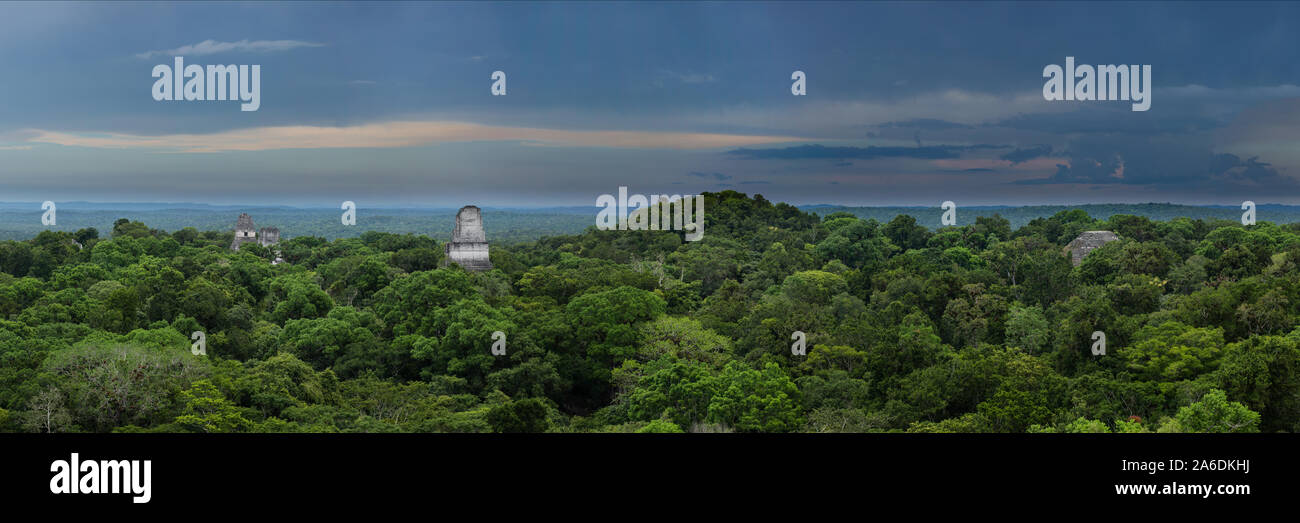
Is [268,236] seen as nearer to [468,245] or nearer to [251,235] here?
[251,235]

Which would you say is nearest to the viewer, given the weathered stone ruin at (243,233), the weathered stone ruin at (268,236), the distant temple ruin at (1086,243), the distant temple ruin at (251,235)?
the distant temple ruin at (1086,243)

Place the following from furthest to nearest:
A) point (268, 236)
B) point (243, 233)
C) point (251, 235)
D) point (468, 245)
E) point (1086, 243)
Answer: point (251, 235) < point (243, 233) < point (268, 236) < point (1086, 243) < point (468, 245)

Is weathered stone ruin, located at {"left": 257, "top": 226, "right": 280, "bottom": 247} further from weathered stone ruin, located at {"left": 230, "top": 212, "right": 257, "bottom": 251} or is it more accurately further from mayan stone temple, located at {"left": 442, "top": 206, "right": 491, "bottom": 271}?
mayan stone temple, located at {"left": 442, "top": 206, "right": 491, "bottom": 271}

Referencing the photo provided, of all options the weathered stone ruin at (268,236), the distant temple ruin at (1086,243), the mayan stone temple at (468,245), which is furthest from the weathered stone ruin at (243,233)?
the distant temple ruin at (1086,243)

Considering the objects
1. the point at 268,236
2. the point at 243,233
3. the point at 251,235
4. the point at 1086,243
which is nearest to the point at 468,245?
the point at 268,236

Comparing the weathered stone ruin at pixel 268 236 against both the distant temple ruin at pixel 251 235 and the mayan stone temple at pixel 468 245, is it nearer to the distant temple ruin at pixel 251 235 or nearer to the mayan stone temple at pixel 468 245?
the distant temple ruin at pixel 251 235
